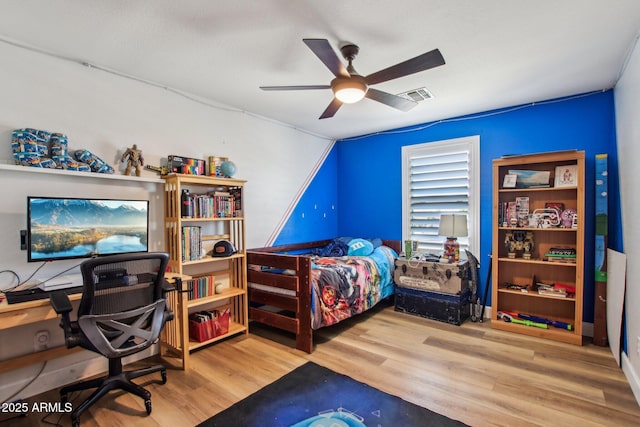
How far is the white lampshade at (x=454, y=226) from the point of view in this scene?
343 cm

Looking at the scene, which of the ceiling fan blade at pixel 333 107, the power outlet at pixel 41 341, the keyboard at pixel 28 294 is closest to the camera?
the keyboard at pixel 28 294

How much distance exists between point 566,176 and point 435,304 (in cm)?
184

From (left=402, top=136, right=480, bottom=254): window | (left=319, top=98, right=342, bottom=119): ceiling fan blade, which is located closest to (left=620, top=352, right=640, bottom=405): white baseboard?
(left=402, top=136, right=480, bottom=254): window

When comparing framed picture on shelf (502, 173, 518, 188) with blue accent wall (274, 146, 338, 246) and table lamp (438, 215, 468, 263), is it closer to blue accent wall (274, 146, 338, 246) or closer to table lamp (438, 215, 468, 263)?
table lamp (438, 215, 468, 263)

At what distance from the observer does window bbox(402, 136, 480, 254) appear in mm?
3773

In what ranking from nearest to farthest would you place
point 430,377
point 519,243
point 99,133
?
point 430,377 < point 99,133 < point 519,243

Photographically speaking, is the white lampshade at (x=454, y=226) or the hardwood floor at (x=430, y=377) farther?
the white lampshade at (x=454, y=226)

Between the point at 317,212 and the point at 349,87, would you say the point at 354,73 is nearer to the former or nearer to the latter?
the point at 349,87

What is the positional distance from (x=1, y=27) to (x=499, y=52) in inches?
133

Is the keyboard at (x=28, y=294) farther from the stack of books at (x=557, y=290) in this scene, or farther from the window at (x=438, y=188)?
the stack of books at (x=557, y=290)

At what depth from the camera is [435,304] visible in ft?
11.6

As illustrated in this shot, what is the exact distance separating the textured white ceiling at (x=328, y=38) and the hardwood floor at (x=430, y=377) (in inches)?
94.7

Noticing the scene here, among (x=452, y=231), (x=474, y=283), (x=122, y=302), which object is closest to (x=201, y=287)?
(x=122, y=302)

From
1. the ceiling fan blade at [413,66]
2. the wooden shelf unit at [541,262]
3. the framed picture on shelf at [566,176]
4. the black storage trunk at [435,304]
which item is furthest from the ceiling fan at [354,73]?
the black storage trunk at [435,304]
